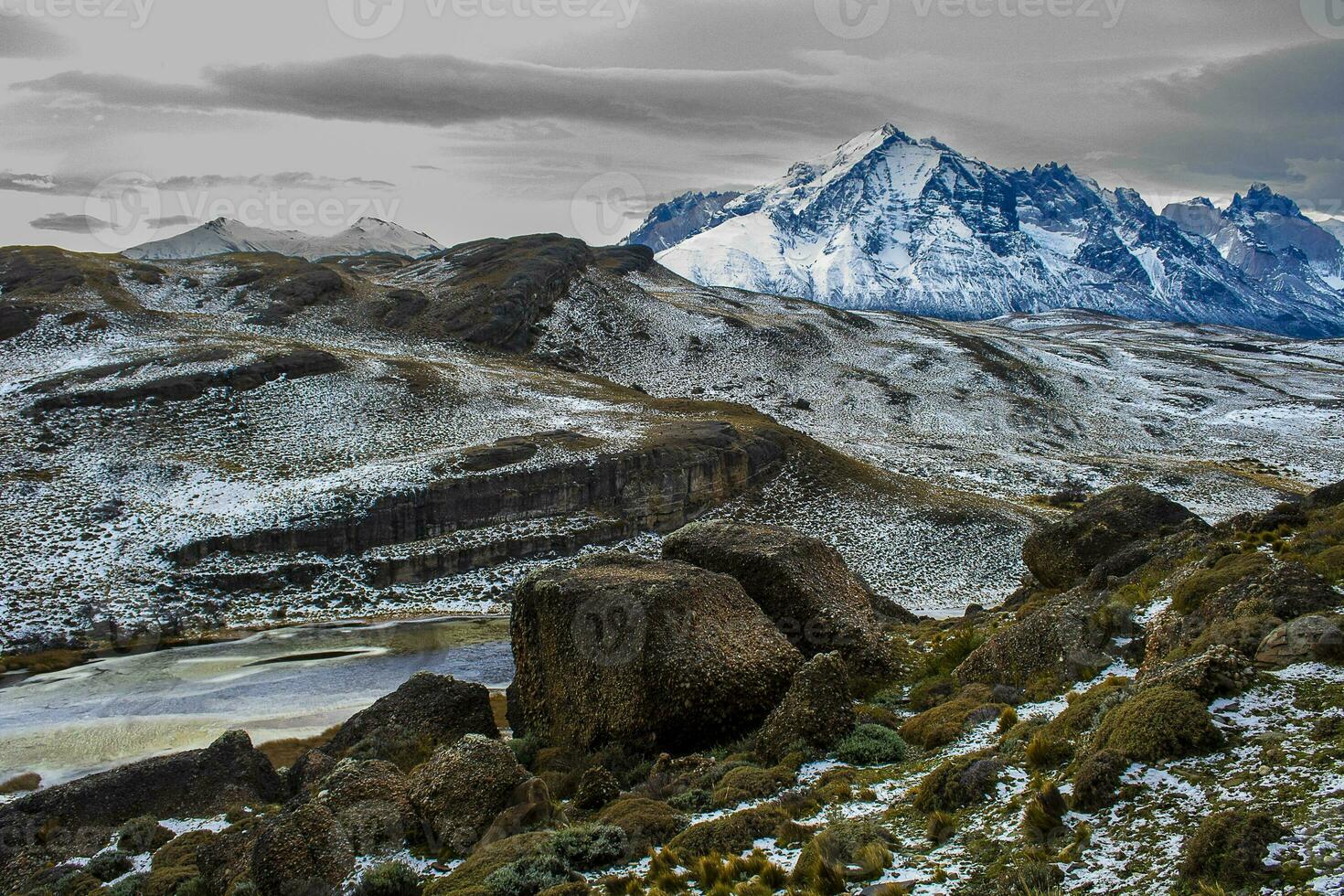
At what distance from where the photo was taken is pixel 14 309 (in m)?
84.3

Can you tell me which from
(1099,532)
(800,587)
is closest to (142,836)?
(800,587)

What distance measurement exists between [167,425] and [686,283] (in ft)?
385

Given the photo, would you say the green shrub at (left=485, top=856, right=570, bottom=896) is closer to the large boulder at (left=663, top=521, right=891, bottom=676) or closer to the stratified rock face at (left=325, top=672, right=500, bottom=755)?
the stratified rock face at (left=325, top=672, right=500, bottom=755)

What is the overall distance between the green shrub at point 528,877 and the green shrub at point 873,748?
5725mm

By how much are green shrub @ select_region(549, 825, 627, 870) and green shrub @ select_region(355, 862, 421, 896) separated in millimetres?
2396

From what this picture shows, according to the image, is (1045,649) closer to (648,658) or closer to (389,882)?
(648,658)

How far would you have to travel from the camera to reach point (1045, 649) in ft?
55.4

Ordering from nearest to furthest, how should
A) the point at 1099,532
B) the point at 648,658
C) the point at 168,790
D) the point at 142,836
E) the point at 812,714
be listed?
the point at 812,714 < the point at 142,836 < the point at 648,658 < the point at 168,790 < the point at 1099,532

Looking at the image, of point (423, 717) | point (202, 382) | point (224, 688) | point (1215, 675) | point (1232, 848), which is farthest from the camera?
point (202, 382)

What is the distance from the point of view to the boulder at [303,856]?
510 inches

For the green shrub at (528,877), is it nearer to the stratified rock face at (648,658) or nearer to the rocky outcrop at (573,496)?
the stratified rock face at (648,658)

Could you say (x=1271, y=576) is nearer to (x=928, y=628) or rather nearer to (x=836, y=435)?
(x=928, y=628)

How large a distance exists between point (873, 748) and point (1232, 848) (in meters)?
7.40

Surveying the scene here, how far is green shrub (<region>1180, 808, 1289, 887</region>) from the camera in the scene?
785 centimetres
